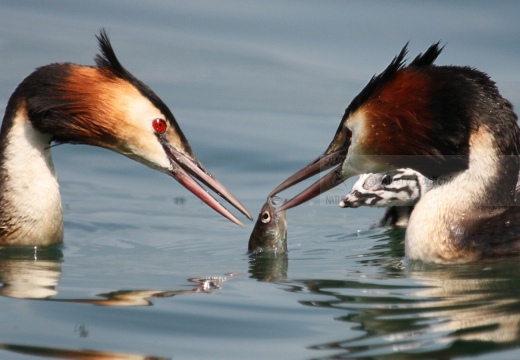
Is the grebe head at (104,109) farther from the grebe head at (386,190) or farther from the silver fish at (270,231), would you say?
the grebe head at (386,190)

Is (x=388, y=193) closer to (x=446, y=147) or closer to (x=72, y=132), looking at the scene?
(x=446, y=147)

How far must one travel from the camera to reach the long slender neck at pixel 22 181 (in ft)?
27.0

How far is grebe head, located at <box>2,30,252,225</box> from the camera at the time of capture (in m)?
8.02

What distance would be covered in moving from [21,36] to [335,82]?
343 centimetres

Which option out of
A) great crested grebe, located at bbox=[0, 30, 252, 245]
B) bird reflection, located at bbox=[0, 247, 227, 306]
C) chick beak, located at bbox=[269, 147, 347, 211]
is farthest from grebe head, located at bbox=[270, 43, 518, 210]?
bird reflection, located at bbox=[0, 247, 227, 306]

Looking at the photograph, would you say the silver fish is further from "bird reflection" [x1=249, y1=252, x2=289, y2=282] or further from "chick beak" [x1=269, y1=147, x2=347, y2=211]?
"chick beak" [x1=269, y1=147, x2=347, y2=211]

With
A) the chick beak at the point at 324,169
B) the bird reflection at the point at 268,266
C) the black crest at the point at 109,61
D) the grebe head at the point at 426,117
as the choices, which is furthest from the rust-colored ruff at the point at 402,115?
the black crest at the point at 109,61

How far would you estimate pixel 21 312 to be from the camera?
21.1 feet

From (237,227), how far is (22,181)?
2.16 metres

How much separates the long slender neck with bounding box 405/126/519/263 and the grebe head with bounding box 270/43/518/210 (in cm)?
6

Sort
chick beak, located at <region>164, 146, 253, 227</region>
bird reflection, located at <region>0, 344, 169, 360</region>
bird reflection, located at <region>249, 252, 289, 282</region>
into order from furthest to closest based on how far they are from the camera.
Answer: chick beak, located at <region>164, 146, 253, 227</region> < bird reflection, located at <region>249, 252, 289, 282</region> < bird reflection, located at <region>0, 344, 169, 360</region>

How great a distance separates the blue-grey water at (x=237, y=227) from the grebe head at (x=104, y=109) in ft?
2.57

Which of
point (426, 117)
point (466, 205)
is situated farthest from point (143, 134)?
point (466, 205)

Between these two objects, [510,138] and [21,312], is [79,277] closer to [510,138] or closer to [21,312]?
[21,312]
